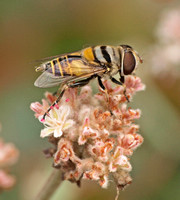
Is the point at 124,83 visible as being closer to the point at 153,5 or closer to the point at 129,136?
the point at 129,136

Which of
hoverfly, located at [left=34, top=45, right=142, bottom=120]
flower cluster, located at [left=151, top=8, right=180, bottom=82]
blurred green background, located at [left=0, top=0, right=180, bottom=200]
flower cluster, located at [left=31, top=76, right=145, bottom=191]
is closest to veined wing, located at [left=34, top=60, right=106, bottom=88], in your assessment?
hoverfly, located at [left=34, top=45, right=142, bottom=120]

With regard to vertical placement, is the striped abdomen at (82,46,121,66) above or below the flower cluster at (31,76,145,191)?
above

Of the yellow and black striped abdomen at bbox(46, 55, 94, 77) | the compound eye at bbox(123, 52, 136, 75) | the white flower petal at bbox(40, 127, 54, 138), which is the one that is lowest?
the white flower petal at bbox(40, 127, 54, 138)

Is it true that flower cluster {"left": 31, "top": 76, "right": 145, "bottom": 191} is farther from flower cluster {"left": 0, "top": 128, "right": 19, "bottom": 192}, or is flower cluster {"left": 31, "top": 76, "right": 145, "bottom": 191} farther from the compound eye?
flower cluster {"left": 0, "top": 128, "right": 19, "bottom": 192}

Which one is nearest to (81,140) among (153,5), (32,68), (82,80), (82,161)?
(82,161)

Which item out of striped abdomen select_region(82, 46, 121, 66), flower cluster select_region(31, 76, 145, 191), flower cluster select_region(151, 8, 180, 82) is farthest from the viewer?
flower cluster select_region(151, 8, 180, 82)

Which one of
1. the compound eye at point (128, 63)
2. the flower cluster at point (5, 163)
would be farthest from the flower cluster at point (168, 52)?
the flower cluster at point (5, 163)

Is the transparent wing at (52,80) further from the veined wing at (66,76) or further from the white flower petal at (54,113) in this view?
the white flower petal at (54,113)

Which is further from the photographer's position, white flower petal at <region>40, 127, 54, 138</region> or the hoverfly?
the hoverfly
